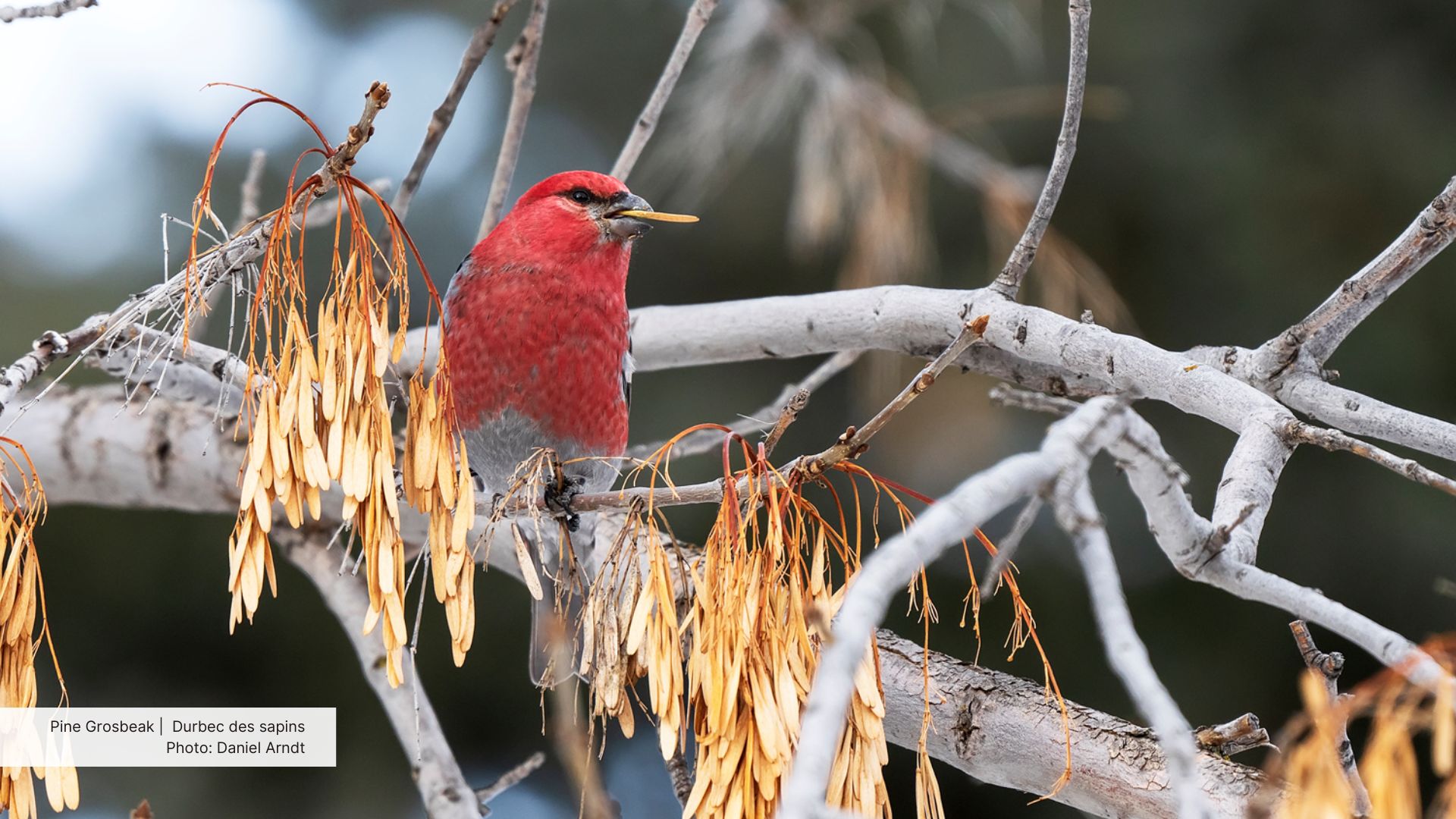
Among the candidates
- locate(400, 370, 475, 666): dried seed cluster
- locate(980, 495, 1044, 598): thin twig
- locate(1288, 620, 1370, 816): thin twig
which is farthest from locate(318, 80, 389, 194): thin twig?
locate(1288, 620, 1370, 816): thin twig

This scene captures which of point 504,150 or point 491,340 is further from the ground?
point 504,150

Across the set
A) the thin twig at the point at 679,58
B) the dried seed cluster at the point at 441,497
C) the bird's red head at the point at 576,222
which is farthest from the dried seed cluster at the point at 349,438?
the thin twig at the point at 679,58

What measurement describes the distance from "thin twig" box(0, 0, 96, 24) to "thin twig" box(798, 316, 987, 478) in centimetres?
74

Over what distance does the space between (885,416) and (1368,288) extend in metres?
0.48

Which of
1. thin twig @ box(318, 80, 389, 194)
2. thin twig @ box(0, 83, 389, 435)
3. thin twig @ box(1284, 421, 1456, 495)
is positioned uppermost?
thin twig @ box(318, 80, 389, 194)

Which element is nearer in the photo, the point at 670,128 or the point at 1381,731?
the point at 1381,731

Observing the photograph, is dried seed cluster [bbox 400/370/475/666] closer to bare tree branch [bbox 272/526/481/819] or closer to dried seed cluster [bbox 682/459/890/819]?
dried seed cluster [bbox 682/459/890/819]

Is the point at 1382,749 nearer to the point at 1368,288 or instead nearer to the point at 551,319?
the point at 1368,288

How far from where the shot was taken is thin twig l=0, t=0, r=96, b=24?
2.91 ft

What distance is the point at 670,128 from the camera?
289 cm

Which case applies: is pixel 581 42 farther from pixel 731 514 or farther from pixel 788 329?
pixel 731 514

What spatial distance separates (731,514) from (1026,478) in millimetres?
231

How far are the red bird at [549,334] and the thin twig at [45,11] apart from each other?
18.9 inches

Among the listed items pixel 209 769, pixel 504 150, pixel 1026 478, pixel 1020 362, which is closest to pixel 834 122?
pixel 504 150
